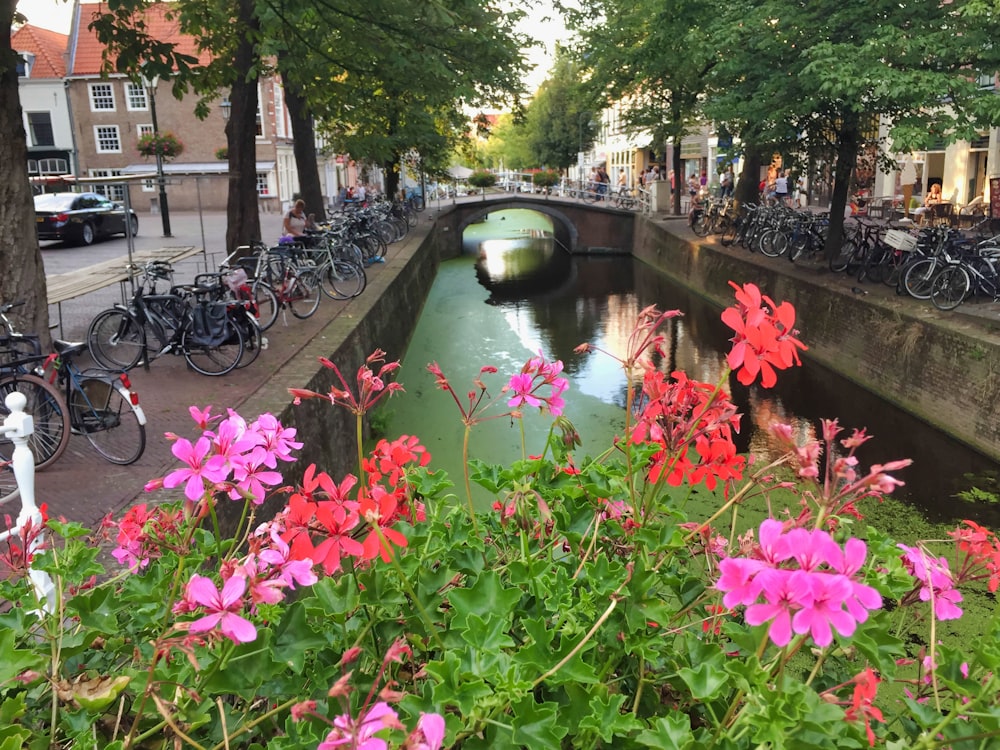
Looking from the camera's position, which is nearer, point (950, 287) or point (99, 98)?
point (950, 287)

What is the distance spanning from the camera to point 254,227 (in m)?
12.1

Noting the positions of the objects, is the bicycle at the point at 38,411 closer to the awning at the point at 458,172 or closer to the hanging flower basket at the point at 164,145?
the hanging flower basket at the point at 164,145

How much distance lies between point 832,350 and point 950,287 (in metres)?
2.31

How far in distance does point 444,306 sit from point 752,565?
1916 cm

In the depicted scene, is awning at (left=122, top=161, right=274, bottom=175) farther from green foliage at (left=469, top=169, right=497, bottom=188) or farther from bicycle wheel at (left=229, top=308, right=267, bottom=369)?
bicycle wheel at (left=229, top=308, right=267, bottom=369)

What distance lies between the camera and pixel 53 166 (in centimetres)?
3838

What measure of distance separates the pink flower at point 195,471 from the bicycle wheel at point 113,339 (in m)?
7.29

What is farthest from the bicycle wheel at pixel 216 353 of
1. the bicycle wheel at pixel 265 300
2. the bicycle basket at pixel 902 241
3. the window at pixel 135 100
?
the window at pixel 135 100

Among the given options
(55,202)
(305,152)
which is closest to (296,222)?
(305,152)

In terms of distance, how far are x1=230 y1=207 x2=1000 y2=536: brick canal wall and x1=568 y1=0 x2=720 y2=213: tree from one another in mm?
6330

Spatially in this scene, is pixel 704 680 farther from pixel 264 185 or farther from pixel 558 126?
pixel 558 126

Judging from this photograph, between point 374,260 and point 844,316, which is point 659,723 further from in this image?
point 374,260

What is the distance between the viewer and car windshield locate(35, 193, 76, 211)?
19.3 m

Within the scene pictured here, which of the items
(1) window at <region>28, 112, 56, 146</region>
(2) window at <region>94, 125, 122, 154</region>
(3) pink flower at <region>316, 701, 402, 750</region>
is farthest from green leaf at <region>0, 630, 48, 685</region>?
(1) window at <region>28, 112, 56, 146</region>
